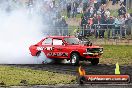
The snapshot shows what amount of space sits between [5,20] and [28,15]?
3.01 m

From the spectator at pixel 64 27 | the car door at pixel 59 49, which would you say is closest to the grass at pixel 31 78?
the car door at pixel 59 49

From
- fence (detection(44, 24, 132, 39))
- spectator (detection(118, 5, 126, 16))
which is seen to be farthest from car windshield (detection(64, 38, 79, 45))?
spectator (detection(118, 5, 126, 16))

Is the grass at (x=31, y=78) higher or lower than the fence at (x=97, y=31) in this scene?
lower

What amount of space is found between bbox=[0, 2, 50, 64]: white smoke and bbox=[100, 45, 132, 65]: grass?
3665 mm

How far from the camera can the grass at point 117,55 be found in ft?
72.3

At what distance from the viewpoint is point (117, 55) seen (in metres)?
24.2

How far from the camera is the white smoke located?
23.1 metres

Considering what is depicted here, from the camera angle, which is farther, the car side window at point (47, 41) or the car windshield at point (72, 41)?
the car side window at point (47, 41)

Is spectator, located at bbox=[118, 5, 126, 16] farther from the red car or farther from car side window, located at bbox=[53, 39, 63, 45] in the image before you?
car side window, located at bbox=[53, 39, 63, 45]

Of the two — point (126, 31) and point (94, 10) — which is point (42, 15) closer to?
point (94, 10)

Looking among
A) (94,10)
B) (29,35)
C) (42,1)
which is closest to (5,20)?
(29,35)

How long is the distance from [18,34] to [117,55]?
7151 millimetres

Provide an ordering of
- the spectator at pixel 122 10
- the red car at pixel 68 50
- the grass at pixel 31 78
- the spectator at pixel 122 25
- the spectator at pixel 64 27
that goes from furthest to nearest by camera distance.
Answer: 1. the spectator at pixel 64 27
2. the spectator at pixel 122 25
3. the spectator at pixel 122 10
4. the red car at pixel 68 50
5. the grass at pixel 31 78

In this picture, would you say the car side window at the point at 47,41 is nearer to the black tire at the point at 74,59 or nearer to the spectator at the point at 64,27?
the black tire at the point at 74,59
